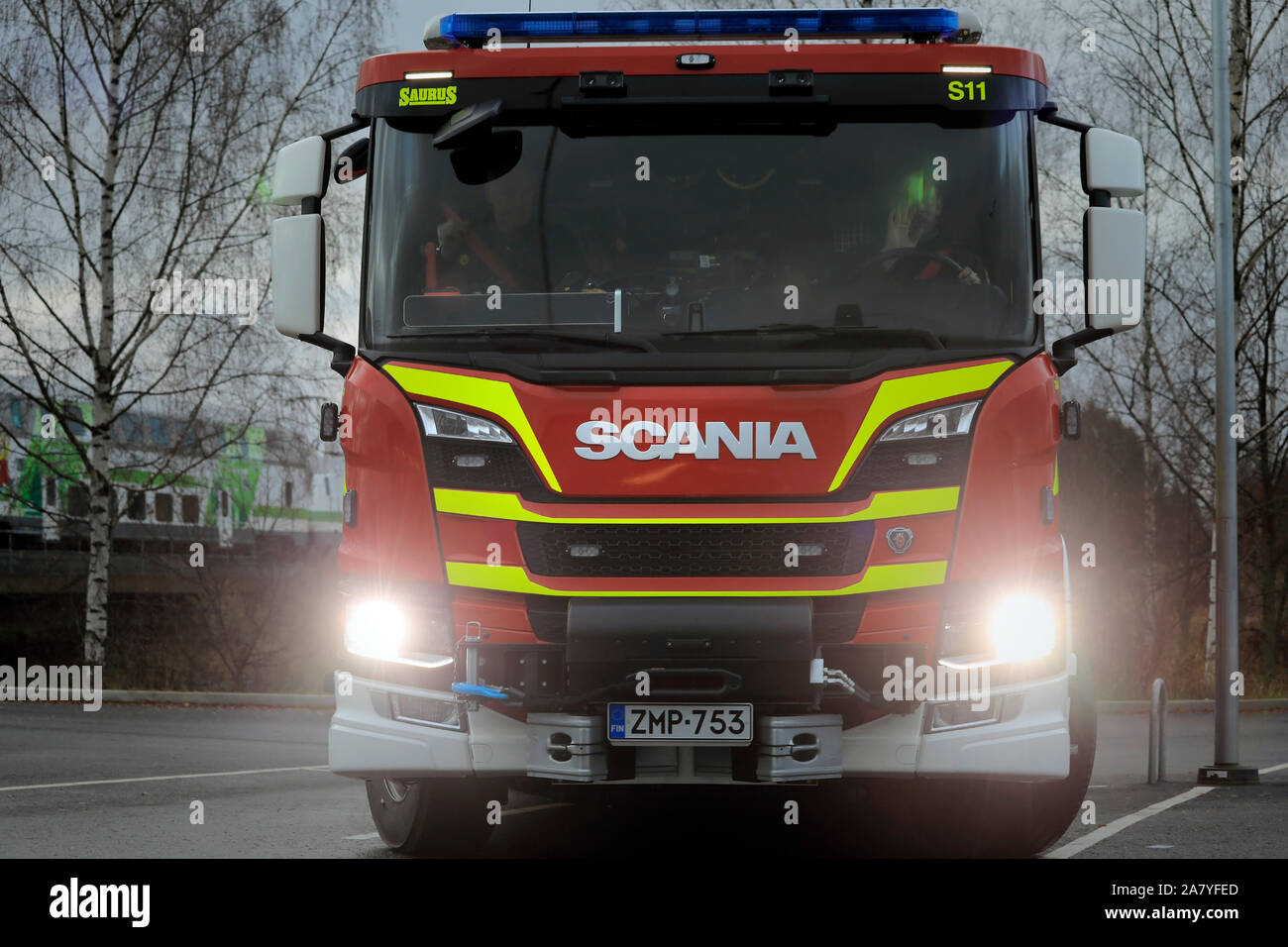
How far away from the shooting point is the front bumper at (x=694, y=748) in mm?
5730

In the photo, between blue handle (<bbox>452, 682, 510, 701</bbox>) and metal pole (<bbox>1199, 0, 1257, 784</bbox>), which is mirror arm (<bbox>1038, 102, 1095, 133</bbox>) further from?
metal pole (<bbox>1199, 0, 1257, 784</bbox>)

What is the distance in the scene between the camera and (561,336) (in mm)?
6078

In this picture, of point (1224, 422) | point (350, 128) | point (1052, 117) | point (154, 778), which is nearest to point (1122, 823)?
point (1052, 117)

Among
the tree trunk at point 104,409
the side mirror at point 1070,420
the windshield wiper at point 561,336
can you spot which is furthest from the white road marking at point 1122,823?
the tree trunk at point 104,409

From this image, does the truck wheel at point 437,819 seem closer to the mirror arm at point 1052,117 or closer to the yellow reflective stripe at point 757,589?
the yellow reflective stripe at point 757,589

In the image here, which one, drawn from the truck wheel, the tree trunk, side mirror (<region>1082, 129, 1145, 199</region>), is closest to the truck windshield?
side mirror (<region>1082, 129, 1145, 199</region>)

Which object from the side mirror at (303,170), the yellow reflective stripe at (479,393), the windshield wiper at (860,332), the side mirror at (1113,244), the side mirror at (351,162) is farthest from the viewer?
the side mirror at (351,162)

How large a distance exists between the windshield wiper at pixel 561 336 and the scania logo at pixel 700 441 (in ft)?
1.22

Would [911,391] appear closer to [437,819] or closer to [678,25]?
[678,25]

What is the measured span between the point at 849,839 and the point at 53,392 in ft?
49.9

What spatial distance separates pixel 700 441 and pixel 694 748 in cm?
112

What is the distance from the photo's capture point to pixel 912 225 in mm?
6273

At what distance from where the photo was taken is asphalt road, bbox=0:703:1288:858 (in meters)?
7.61

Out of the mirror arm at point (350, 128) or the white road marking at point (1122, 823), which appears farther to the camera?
the white road marking at point (1122, 823)
